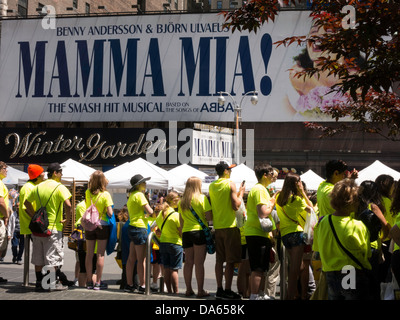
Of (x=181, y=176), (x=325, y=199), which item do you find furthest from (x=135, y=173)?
(x=325, y=199)

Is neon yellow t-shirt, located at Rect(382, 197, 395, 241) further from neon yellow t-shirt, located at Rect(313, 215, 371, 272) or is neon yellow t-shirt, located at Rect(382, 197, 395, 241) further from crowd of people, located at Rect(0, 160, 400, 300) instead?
neon yellow t-shirt, located at Rect(313, 215, 371, 272)

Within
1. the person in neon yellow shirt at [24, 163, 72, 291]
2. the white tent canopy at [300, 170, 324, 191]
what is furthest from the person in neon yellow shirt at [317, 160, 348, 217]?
the white tent canopy at [300, 170, 324, 191]

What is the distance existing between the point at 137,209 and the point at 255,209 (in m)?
2.28

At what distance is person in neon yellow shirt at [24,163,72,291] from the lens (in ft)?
29.5

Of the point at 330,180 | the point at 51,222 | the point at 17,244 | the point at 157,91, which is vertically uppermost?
the point at 157,91

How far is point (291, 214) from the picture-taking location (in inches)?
327

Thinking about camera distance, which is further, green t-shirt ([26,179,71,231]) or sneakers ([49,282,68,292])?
green t-shirt ([26,179,71,231])

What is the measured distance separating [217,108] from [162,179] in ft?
65.9

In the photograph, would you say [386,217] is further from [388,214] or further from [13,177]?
[13,177]

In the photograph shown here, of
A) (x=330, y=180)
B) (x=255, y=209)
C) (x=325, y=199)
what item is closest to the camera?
(x=325, y=199)

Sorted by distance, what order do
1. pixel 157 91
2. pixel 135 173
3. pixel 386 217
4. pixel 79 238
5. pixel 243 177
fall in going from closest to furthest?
pixel 386 217 → pixel 79 238 → pixel 135 173 → pixel 243 177 → pixel 157 91

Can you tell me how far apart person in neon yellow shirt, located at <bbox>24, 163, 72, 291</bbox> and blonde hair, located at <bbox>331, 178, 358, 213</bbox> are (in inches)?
180

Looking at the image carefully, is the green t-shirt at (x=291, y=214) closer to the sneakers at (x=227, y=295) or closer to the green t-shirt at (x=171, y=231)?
the sneakers at (x=227, y=295)
